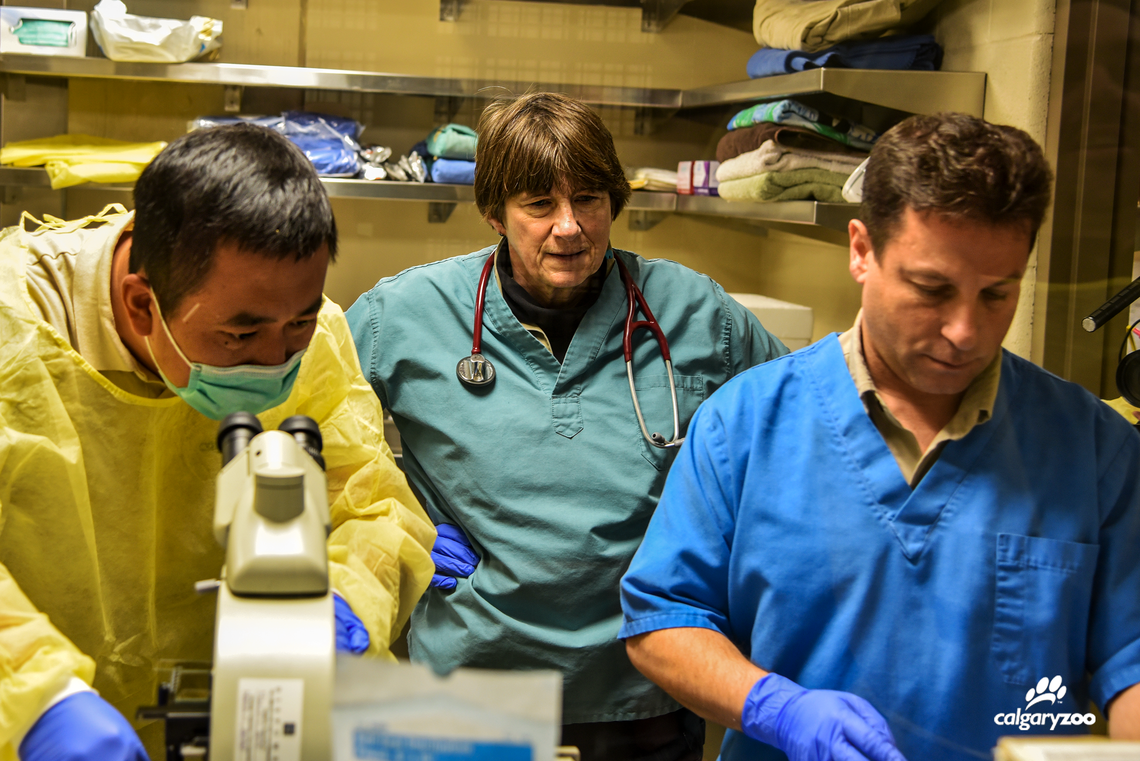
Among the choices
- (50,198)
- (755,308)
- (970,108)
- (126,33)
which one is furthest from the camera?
(50,198)

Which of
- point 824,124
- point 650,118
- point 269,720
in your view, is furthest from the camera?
point 650,118

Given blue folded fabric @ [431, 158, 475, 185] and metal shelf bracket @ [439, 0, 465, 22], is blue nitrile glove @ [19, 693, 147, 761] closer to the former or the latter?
blue folded fabric @ [431, 158, 475, 185]

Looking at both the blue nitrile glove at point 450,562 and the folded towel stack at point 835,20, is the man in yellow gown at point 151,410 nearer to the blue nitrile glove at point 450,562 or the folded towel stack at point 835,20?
the blue nitrile glove at point 450,562

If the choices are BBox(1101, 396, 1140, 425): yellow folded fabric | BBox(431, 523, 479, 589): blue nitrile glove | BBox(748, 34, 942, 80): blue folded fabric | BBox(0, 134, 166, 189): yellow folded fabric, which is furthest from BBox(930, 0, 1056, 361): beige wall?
BBox(0, 134, 166, 189): yellow folded fabric

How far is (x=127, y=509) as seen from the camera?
1066 mm

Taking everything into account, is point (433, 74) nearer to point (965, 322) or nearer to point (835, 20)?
point (835, 20)

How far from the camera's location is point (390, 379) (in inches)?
61.4

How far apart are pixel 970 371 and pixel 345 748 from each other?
0.79 meters

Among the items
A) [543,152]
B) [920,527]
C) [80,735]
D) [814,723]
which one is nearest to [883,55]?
[543,152]

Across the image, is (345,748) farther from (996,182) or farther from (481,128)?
(481,128)

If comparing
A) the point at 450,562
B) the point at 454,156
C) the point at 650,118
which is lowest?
the point at 450,562

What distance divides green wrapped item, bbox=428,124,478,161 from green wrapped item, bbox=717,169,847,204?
763 millimetres

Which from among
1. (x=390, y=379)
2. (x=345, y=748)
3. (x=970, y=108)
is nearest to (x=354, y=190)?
(x=390, y=379)

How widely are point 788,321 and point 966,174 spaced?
1.18 m
